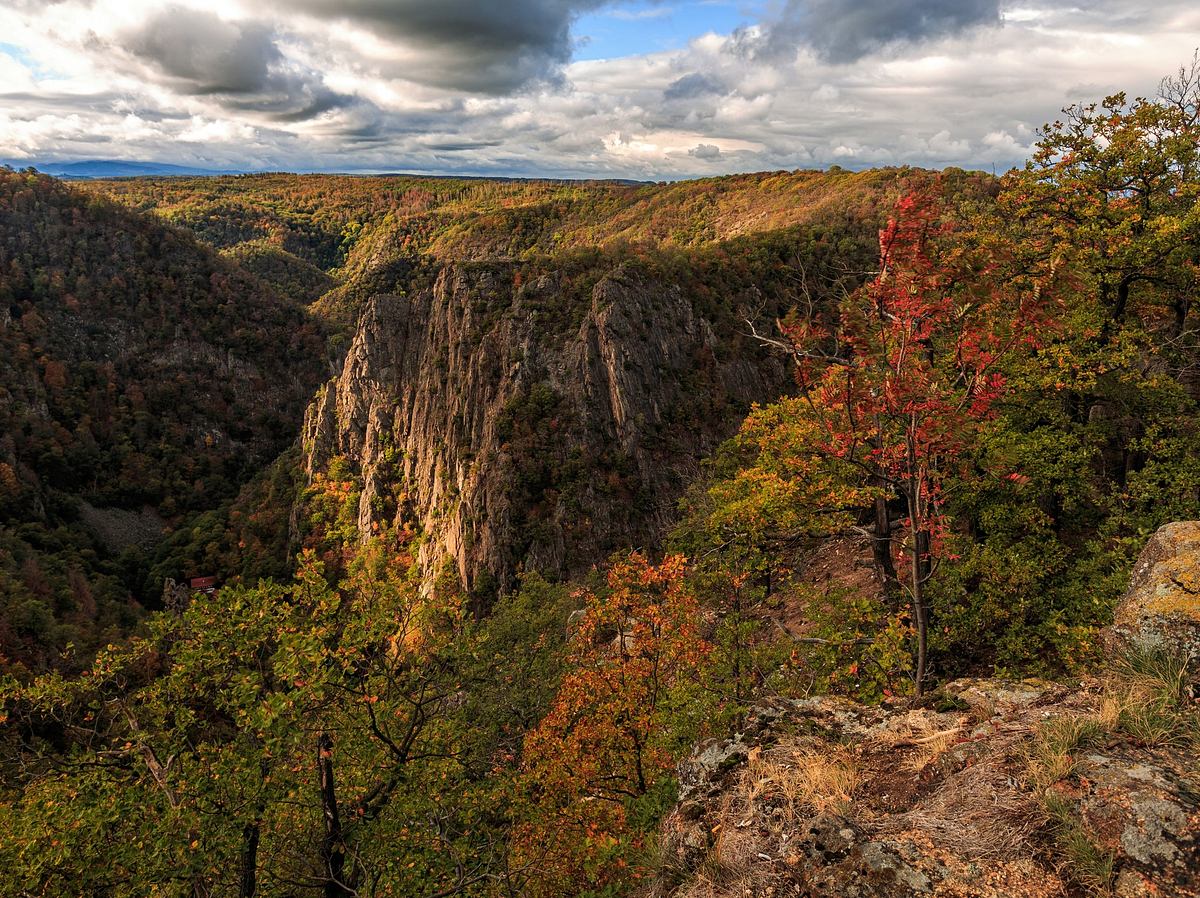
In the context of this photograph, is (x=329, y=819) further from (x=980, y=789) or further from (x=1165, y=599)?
(x=1165, y=599)

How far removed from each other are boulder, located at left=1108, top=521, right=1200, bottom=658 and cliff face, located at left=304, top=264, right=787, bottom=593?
5612 centimetres

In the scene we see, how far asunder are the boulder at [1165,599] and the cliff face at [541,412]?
56.1 m

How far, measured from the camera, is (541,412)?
69.1m

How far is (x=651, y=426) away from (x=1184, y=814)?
6624 centimetres

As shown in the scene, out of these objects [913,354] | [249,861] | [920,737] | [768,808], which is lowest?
[249,861]

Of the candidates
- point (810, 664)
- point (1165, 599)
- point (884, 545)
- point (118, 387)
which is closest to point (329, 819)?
point (810, 664)

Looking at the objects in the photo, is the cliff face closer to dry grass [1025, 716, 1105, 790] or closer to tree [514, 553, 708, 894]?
tree [514, 553, 708, 894]

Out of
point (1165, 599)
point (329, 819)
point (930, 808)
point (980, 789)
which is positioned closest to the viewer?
point (980, 789)

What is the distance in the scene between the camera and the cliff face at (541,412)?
2564 inches

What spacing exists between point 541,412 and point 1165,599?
6343cm

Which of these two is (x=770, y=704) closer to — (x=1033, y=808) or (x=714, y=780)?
(x=714, y=780)

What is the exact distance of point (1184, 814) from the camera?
497 cm

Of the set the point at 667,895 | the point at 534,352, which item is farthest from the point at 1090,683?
the point at 534,352

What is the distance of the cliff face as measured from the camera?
65.1m
